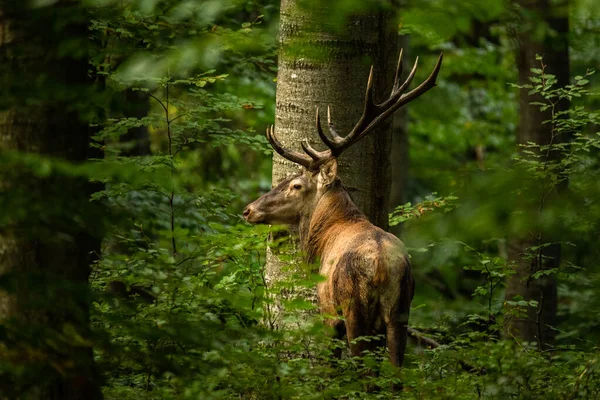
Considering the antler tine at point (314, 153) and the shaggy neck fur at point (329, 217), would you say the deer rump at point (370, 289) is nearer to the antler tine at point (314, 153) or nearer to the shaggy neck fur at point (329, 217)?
the shaggy neck fur at point (329, 217)

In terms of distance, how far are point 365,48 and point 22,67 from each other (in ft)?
14.4

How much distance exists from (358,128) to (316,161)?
49cm

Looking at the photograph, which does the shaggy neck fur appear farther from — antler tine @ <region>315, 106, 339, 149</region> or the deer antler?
antler tine @ <region>315, 106, 339, 149</region>

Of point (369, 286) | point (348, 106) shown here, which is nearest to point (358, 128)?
point (348, 106)

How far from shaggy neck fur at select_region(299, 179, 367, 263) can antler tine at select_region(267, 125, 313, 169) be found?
0.29 m

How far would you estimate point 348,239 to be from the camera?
6.65m

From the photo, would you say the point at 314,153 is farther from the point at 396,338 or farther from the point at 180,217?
the point at 180,217

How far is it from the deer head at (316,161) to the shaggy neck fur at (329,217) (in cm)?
7

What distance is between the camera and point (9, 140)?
3.36 m

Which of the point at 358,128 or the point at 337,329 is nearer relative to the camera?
the point at 337,329

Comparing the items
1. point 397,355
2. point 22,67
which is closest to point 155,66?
point 22,67

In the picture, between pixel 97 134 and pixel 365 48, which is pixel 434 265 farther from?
pixel 97 134

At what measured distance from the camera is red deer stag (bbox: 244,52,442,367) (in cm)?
620

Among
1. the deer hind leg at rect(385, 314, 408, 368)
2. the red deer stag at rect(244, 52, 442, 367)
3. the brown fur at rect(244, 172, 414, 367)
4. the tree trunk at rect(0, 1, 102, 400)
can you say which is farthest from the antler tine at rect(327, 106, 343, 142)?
the tree trunk at rect(0, 1, 102, 400)
